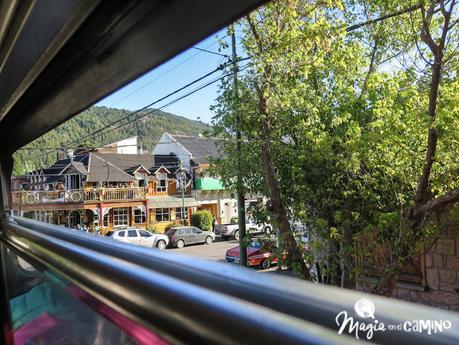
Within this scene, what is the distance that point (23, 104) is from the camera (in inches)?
49.4

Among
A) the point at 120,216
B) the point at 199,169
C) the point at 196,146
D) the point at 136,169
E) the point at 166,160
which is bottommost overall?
the point at 120,216

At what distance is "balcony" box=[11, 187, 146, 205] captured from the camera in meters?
2.51

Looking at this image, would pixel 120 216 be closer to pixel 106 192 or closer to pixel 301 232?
pixel 106 192

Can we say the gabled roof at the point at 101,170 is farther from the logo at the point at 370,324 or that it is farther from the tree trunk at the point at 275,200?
the logo at the point at 370,324

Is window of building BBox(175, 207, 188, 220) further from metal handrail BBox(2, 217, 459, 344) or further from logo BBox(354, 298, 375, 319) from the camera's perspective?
logo BBox(354, 298, 375, 319)

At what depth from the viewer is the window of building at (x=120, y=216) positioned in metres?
6.07

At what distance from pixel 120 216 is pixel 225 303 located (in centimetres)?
637

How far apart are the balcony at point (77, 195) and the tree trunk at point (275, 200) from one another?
1.87 m

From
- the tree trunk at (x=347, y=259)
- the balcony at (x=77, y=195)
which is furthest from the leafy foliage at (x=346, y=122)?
the balcony at (x=77, y=195)

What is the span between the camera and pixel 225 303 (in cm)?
30

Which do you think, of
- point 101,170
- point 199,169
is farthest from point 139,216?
point 199,169

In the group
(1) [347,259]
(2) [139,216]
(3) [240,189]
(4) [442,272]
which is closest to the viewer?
(1) [347,259]

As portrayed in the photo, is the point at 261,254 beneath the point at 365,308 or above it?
beneath

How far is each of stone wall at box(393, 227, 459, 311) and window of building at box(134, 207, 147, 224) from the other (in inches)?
190
